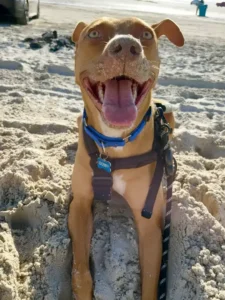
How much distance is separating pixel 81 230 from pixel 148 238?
1.35 feet

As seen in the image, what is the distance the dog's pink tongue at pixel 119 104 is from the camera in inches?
96.4

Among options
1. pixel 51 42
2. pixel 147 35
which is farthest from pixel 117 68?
pixel 51 42

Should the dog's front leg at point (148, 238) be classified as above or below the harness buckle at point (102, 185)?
below

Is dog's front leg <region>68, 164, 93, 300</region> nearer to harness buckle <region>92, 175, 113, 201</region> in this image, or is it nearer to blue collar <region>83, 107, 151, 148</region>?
harness buckle <region>92, 175, 113, 201</region>

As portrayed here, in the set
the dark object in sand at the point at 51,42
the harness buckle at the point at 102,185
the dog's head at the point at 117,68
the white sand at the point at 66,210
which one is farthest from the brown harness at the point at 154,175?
the dark object in sand at the point at 51,42

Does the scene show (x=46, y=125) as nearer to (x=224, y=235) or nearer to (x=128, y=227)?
(x=128, y=227)

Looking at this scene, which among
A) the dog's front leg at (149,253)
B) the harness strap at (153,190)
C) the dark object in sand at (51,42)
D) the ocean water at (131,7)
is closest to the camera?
the dog's front leg at (149,253)

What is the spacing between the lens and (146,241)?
2699mm

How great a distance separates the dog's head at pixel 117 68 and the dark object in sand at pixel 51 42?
14.7ft

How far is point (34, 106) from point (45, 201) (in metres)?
1.98

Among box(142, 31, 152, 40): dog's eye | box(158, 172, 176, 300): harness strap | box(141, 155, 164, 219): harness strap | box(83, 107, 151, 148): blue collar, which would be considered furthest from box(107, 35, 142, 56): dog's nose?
box(158, 172, 176, 300): harness strap

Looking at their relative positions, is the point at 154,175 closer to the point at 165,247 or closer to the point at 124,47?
the point at 165,247

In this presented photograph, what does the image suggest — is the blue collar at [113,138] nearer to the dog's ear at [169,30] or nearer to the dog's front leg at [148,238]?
the dog's front leg at [148,238]

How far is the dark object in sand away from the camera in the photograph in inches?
277
